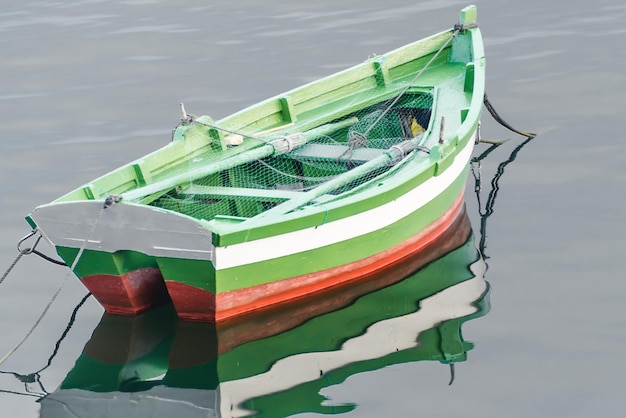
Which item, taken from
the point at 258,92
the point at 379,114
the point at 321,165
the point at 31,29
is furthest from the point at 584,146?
the point at 31,29

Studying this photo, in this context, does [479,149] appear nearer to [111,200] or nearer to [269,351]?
[269,351]

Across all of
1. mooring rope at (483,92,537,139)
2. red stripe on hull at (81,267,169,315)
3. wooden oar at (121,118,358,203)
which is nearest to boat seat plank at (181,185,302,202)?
wooden oar at (121,118,358,203)

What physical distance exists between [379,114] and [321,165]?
1.28 meters

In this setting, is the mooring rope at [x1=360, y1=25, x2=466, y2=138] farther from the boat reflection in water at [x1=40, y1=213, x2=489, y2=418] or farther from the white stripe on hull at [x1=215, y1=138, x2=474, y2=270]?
the boat reflection in water at [x1=40, y1=213, x2=489, y2=418]

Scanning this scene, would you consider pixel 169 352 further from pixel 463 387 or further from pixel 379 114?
pixel 379 114

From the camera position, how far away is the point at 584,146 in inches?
496

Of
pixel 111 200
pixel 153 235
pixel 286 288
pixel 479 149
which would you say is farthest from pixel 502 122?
pixel 111 200

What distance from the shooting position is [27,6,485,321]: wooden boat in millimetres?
8508

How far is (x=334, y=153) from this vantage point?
10656 millimetres

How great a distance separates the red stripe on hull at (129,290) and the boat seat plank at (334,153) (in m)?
2.09

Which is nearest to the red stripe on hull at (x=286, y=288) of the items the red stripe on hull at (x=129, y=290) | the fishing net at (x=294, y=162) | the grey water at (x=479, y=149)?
the red stripe on hull at (x=129, y=290)

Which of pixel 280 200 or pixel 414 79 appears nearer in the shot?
pixel 280 200

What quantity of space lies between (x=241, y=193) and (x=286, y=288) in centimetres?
100

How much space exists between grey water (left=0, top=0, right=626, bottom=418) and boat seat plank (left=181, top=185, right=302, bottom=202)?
1.37m
